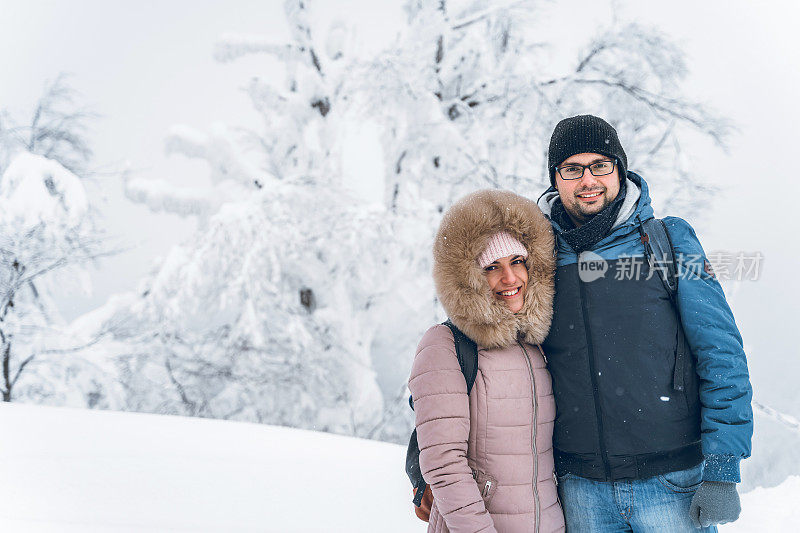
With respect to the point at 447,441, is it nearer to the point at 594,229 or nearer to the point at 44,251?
the point at 594,229

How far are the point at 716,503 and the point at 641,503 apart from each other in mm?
196

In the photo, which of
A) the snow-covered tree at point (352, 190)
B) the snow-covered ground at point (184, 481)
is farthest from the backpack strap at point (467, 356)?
the snow-covered tree at point (352, 190)

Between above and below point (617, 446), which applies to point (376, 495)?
below

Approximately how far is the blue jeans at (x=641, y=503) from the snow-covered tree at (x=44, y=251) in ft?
22.0

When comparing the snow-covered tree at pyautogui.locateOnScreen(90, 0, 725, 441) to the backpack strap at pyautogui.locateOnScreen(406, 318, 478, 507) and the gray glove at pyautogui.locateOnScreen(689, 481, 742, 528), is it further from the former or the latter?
the gray glove at pyautogui.locateOnScreen(689, 481, 742, 528)

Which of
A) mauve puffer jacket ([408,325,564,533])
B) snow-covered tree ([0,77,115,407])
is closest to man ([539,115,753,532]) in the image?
mauve puffer jacket ([408,325,564,533])

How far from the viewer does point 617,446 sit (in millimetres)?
1452

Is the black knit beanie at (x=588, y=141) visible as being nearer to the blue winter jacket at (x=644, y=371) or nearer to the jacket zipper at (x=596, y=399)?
the blue winter jacket at (x=644, y=371)

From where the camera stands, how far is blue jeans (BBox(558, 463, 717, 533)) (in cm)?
144

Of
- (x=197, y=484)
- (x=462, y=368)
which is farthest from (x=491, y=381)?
(x=197, y=484)

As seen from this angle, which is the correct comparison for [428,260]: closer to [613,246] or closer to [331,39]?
[331,39]

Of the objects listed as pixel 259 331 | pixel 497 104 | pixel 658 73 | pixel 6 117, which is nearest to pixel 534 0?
pixel 497 104

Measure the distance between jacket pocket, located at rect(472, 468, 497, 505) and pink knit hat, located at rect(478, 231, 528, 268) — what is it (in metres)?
0.61

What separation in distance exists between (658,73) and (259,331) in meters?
6.51
